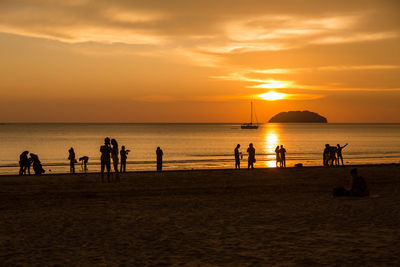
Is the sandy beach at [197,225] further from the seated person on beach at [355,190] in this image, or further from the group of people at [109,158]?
the group of people at [109,158]

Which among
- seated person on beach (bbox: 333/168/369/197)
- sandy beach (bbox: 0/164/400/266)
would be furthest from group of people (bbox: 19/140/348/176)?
seated person on beach (bbox: 333/168/369/197)

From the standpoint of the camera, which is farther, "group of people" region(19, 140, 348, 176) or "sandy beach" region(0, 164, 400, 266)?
"group of people" region(19, 140, 348, 176)

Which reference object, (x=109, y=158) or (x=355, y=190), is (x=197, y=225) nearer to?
(x=355, y=190)

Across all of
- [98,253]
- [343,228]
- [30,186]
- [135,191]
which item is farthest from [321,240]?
[30,186]

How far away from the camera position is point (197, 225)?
35.6 feet

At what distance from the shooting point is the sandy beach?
7902 mm

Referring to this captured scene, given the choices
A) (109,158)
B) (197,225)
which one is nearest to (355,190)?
(197,225)

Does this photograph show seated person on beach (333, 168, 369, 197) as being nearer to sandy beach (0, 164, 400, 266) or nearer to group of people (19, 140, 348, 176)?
sandy beach (0, 164, 400, 266)

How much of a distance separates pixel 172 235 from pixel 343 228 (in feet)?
13.3

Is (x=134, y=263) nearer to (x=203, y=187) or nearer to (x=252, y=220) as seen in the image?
(x=252, y=220)

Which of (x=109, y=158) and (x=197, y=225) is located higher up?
(x=109, y=158)

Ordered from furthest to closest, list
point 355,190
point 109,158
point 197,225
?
1. point 109,158
2. point 355,190
3. point 197,225

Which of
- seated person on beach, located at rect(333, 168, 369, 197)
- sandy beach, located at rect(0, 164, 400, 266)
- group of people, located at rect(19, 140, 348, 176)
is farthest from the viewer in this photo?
group of people, located at rect(19, 140, 348, 176)

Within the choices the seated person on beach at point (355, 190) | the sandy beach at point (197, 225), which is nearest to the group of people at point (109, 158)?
the sandy beach at point (197, 225)
